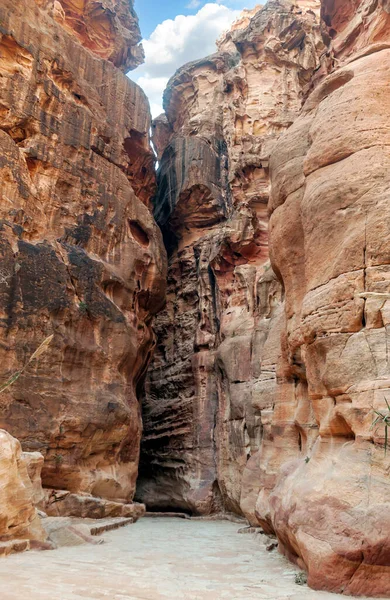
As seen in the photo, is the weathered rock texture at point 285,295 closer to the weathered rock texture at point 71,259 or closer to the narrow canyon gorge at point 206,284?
the narrow canyon gorge at point 206,284

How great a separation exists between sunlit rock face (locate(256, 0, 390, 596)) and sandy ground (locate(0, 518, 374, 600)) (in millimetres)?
622

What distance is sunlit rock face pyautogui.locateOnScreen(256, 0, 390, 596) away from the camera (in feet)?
21.5

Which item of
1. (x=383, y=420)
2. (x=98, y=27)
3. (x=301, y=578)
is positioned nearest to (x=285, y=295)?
(x=383, y=420)

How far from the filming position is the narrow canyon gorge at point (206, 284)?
7.92 metres

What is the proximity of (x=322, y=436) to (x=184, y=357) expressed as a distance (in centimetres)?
1858

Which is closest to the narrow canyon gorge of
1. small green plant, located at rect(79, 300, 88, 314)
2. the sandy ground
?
small green plant, located at rect(79, 300, 88, 314)

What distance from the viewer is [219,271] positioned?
1001 inches

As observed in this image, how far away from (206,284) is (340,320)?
18.3 metres

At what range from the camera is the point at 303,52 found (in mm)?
29391

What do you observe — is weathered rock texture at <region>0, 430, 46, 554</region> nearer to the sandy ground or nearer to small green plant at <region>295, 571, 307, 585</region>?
the sandy ground

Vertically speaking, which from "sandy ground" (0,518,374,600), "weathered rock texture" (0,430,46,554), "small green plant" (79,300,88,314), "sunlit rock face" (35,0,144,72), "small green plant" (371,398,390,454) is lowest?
"sandy ground" (0,518,374,600)

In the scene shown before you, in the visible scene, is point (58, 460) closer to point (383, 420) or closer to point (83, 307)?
point (83, 307)

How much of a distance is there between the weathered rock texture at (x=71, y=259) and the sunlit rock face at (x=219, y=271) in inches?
149

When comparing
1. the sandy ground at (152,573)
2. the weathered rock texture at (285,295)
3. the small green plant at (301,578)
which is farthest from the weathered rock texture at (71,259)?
the small green plant at (301,578)
